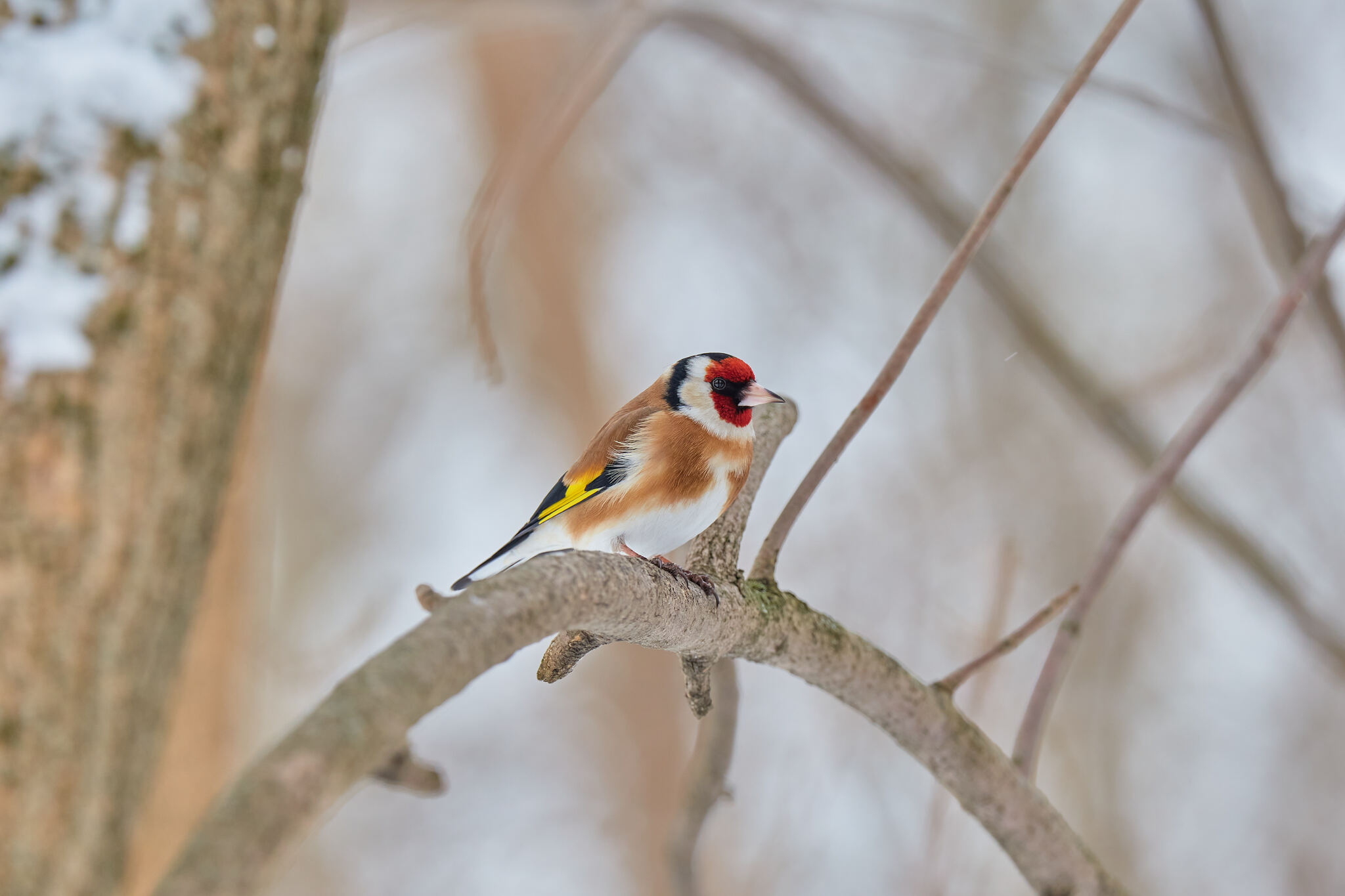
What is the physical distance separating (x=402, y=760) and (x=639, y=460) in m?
0.82

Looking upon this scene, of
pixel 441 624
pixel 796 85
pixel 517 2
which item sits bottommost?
pixel 441 624

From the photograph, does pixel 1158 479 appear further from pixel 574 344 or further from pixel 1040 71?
pixel 574 344

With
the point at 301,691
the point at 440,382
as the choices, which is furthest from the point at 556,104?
the point at 440,382

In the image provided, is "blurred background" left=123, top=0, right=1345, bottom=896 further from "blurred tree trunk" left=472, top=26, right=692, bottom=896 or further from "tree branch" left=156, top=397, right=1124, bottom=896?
"tree branch" left=156, top=397, right=1124, bottom=896

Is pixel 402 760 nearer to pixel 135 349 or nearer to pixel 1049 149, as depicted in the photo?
pixel 135 349

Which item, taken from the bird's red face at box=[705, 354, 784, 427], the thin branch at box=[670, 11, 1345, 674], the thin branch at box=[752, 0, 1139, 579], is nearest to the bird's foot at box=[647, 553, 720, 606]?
the thin branch at box=[752, 0, 1139, 579]

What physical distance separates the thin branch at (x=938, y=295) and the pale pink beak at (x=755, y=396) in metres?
0.46

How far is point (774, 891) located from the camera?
5.46 meters

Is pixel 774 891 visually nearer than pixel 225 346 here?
No

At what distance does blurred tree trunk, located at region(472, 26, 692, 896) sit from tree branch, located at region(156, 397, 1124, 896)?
514 centimetres

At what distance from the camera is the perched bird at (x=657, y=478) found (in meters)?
2.14

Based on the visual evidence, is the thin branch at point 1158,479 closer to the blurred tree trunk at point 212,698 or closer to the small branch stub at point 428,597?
the small branch stub at point 428,597

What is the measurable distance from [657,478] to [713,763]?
0.62 meters

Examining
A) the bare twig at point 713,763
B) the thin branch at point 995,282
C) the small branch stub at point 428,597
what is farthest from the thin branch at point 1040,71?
the small branch stub at point 428,597
